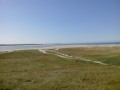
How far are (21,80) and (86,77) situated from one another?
7313mm

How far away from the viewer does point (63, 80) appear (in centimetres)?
2355

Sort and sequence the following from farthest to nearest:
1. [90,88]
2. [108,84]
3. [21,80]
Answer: [21,80], [108,84], [90,88]

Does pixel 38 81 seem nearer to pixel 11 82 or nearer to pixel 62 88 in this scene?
pixel 11 82

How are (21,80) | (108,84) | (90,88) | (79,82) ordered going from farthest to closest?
1. (21,80)
2. (79,82)
3. (108,84)
4. (90,88)

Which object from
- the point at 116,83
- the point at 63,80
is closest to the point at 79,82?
the point at 63,80

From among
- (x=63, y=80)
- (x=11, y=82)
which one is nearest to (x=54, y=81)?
(x=63, y=80)

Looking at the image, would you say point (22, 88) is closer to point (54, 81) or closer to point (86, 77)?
point (54, 81)

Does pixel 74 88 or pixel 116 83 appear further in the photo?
pixel 116 83

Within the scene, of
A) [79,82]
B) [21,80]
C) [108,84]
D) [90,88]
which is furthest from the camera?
[21,80]

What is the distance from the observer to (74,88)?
65.7 ft

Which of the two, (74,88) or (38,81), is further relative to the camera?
(38,81)

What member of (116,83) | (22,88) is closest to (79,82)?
(116,83)

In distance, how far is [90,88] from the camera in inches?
779

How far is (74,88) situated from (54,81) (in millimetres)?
3691
